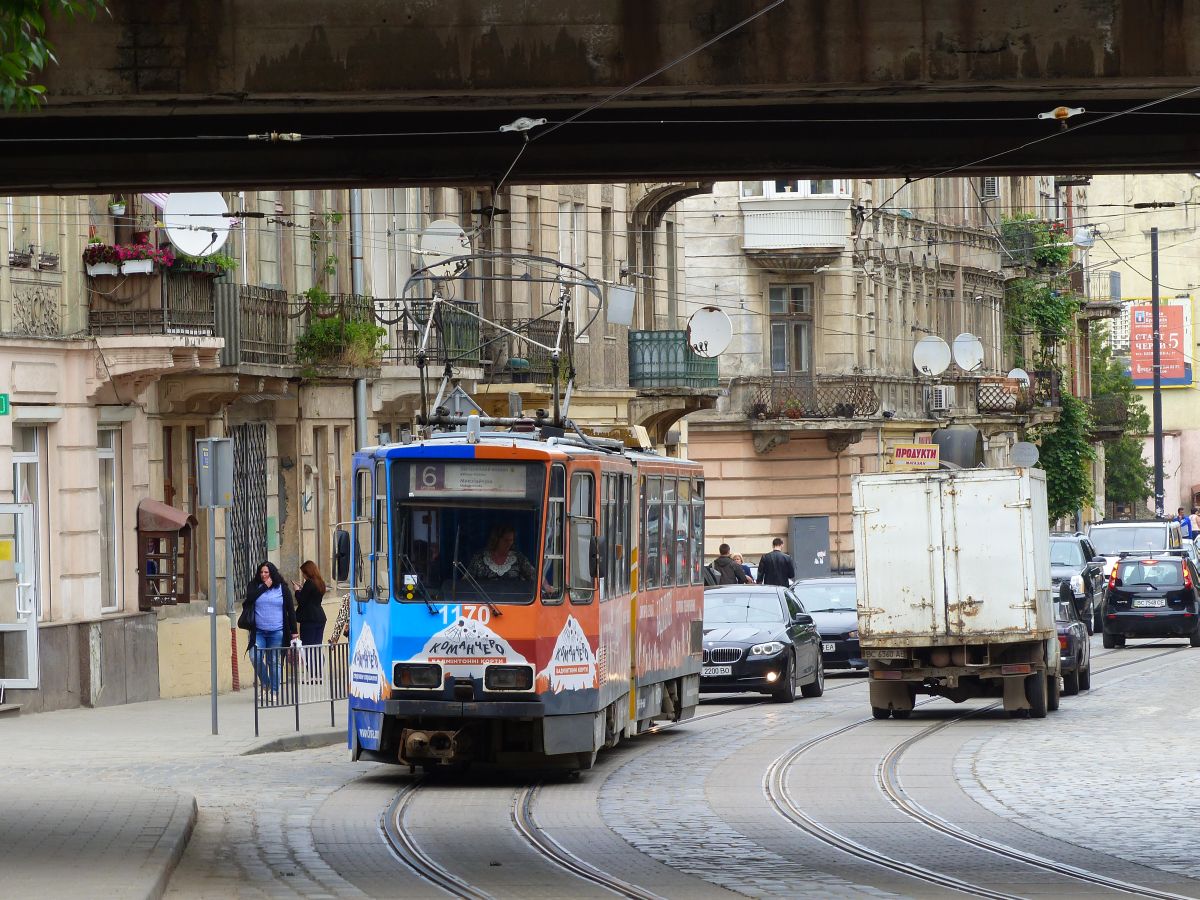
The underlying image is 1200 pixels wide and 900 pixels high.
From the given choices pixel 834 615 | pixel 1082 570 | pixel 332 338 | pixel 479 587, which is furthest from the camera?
pixel 1082 570

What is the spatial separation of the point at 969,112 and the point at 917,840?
4693mm

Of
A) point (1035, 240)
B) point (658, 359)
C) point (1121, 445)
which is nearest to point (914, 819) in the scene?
point (658, 359)

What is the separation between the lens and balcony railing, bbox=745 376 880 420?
55.4 metres

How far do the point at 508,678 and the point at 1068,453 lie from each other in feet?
184

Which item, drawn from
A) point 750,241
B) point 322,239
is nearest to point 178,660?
point 322,239

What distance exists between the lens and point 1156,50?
527 inches

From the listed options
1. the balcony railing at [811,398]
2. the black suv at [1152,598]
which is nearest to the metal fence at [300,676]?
the black suv at [1152,598]

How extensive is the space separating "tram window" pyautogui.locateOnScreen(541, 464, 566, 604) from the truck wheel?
8.61m

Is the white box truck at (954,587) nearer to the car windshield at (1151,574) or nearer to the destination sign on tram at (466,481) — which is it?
the destination sign on tram at (466,481)

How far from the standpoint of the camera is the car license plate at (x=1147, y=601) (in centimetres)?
4394

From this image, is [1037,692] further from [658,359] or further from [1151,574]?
[658,359]

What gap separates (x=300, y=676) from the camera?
83.6ft

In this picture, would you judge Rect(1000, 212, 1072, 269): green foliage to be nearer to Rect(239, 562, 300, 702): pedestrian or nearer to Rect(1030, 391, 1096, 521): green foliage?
Rect(1030, 391, 1096, 521): green foliage

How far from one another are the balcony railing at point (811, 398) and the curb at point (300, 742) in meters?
31.2
